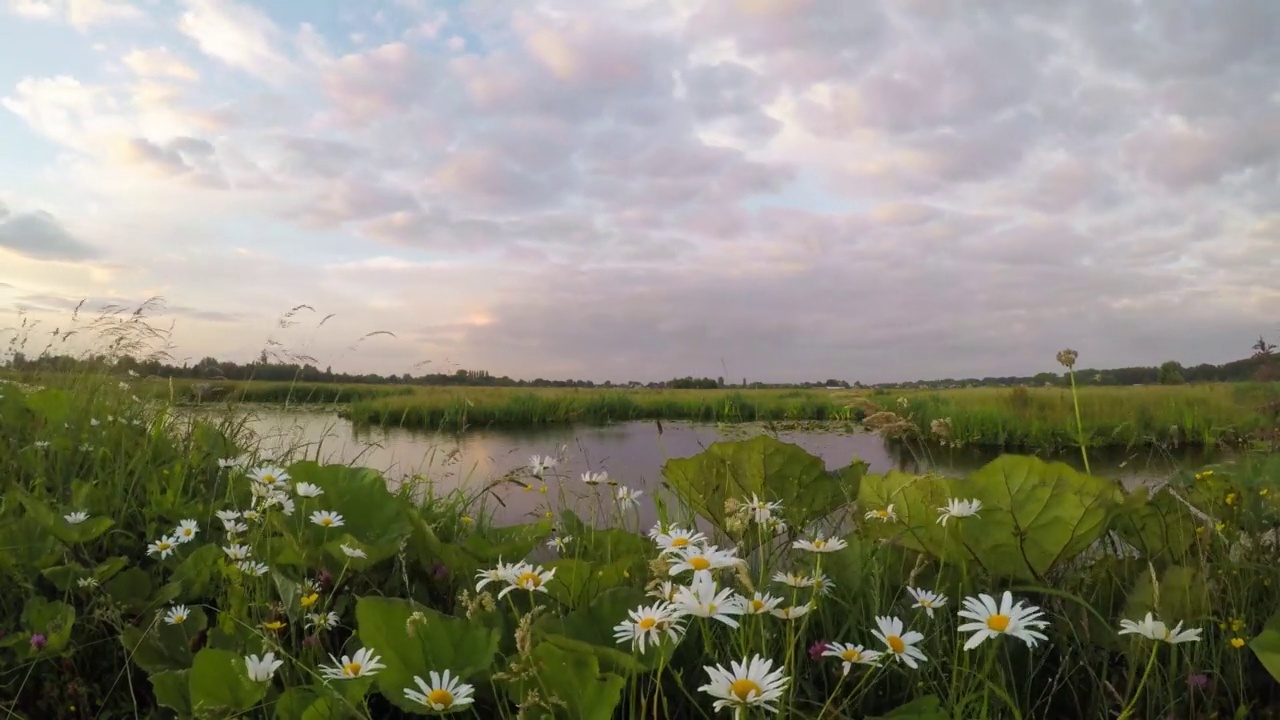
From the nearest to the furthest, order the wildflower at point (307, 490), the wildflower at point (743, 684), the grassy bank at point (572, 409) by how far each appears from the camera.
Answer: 1. the wildflower at point (743, 684)
2. the wildflower at point (307, 490)
3. the grassy bank at point (572, 409)

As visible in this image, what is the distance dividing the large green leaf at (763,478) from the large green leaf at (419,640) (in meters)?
0.90

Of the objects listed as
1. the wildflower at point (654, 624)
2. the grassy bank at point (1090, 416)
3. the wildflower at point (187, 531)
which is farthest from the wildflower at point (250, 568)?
the grassy bank at point (1090, 416)

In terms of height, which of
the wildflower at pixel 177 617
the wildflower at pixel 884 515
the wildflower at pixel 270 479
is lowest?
the wildflower at pixel 177 617

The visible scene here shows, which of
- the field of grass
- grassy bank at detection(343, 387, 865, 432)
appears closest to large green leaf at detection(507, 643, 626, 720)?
the field of grass

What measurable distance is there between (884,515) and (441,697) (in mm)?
1036

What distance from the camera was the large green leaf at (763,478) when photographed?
2.06 meters

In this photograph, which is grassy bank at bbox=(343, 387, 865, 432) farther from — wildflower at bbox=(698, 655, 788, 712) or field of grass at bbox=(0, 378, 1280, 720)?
wildflower at bbox=(698, 655, 788, 712)

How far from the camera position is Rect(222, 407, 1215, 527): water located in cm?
543

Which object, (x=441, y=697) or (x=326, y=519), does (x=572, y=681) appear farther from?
(x=326, y=519)

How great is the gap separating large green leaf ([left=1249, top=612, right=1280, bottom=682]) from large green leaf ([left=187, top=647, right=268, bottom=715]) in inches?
63.0

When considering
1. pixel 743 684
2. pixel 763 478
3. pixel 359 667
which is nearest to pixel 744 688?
pixel 743 684

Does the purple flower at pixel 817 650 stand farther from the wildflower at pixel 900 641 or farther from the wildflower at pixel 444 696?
the wildflower at pixel 444 696

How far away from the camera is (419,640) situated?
1.22 meters

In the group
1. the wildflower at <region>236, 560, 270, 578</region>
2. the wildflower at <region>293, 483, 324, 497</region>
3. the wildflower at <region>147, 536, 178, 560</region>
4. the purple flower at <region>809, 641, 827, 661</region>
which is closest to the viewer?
the purple flower at <region>809, 641, 827, 661</region>
